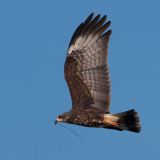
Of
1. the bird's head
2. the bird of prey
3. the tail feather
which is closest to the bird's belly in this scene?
the bird of prey

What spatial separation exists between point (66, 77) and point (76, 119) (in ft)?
3.54

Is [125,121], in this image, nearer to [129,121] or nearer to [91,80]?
[129,121]

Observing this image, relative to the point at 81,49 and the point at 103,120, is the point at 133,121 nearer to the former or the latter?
the point at 103,120

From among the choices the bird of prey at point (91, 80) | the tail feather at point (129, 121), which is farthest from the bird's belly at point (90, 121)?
the tail feather at point (129, 121)

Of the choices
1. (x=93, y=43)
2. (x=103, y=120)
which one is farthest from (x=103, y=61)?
(x=103, y=120)

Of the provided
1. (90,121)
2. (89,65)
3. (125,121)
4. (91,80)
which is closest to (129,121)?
(125,121)

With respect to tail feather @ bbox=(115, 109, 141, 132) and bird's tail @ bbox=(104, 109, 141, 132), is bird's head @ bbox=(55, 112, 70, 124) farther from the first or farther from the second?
tail feather @ bbox=(115, 109, 141, 132)

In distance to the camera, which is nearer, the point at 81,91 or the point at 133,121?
the point at 133,121

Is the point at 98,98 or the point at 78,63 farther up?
the point at 78,63

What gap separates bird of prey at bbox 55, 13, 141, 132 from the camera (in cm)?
934

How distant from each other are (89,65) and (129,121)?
1.71 m

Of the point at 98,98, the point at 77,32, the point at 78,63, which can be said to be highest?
the point at 77,32

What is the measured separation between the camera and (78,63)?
10188 mm

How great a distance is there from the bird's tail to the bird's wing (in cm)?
34
